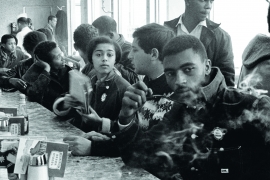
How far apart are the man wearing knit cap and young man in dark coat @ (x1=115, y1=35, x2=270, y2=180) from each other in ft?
9.95

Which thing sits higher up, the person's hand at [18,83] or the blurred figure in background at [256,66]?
the blurred figure in background at [256,66]

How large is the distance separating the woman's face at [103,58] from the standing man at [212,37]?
1116 mm

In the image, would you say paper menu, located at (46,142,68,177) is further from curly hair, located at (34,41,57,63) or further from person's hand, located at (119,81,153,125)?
curly hair, located at (34,41,57,63)

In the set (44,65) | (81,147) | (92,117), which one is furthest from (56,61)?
(81,147)

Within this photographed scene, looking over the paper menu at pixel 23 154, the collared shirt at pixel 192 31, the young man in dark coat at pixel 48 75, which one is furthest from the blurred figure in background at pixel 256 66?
the young man in dark coat at pixel 48 75

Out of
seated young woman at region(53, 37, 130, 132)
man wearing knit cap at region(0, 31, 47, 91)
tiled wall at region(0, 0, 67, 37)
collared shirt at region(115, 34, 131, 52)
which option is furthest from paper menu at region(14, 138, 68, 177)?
tiled wall at region(0, 0, 67, 37)

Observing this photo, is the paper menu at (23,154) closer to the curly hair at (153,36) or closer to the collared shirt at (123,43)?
the curly hair at (153,36)

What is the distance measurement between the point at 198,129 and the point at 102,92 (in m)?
1.27

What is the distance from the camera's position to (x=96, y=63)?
10.5 feet

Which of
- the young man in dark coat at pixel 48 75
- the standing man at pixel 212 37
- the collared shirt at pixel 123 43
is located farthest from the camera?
the young man in dark coat at pixel 48 75

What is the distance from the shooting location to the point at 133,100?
7.61ft

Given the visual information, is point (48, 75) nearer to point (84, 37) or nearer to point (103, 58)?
point (84, 37)

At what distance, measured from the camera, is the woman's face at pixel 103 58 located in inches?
123

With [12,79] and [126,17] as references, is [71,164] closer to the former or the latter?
[126,17]
